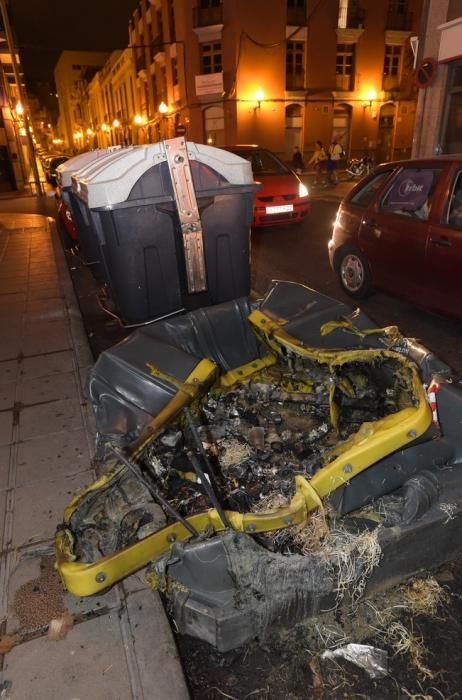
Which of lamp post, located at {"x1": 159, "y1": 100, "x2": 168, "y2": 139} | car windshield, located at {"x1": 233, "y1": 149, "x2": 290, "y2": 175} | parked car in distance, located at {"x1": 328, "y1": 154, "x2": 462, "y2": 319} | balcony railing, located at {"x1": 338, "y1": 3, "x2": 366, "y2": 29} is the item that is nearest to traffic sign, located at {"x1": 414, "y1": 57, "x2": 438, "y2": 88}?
car windshield, located at {"x1": 233, "y1": 149, "x2": 290, "y2": 175}

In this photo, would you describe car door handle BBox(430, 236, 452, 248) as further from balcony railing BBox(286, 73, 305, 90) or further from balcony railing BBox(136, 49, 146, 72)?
balcony railing BBox(136, 49, 146, 72)

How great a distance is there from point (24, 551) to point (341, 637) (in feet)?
5.41

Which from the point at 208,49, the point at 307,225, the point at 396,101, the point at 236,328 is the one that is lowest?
the point at 307,225

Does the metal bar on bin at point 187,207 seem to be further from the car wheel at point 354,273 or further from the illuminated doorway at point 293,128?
the illuminated doorway at point 293,128

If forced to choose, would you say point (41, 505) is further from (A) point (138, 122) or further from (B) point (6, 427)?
(A) point (138, 122)

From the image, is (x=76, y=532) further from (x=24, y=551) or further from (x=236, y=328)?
(x=236, y=328)

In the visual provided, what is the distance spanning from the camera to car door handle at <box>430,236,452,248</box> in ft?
15.1

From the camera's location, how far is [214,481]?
2.60m

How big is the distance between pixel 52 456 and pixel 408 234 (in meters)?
4.10

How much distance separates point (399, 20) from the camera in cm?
2941

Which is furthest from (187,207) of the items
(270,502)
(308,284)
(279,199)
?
(279,199)

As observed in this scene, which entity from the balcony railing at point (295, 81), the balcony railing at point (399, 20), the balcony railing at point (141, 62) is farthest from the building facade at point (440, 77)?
the balcony railing at point (141, 62)

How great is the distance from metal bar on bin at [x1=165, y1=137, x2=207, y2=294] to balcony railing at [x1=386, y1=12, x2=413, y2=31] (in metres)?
32.9

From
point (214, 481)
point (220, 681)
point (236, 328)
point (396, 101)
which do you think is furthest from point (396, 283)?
point (396, 101)
